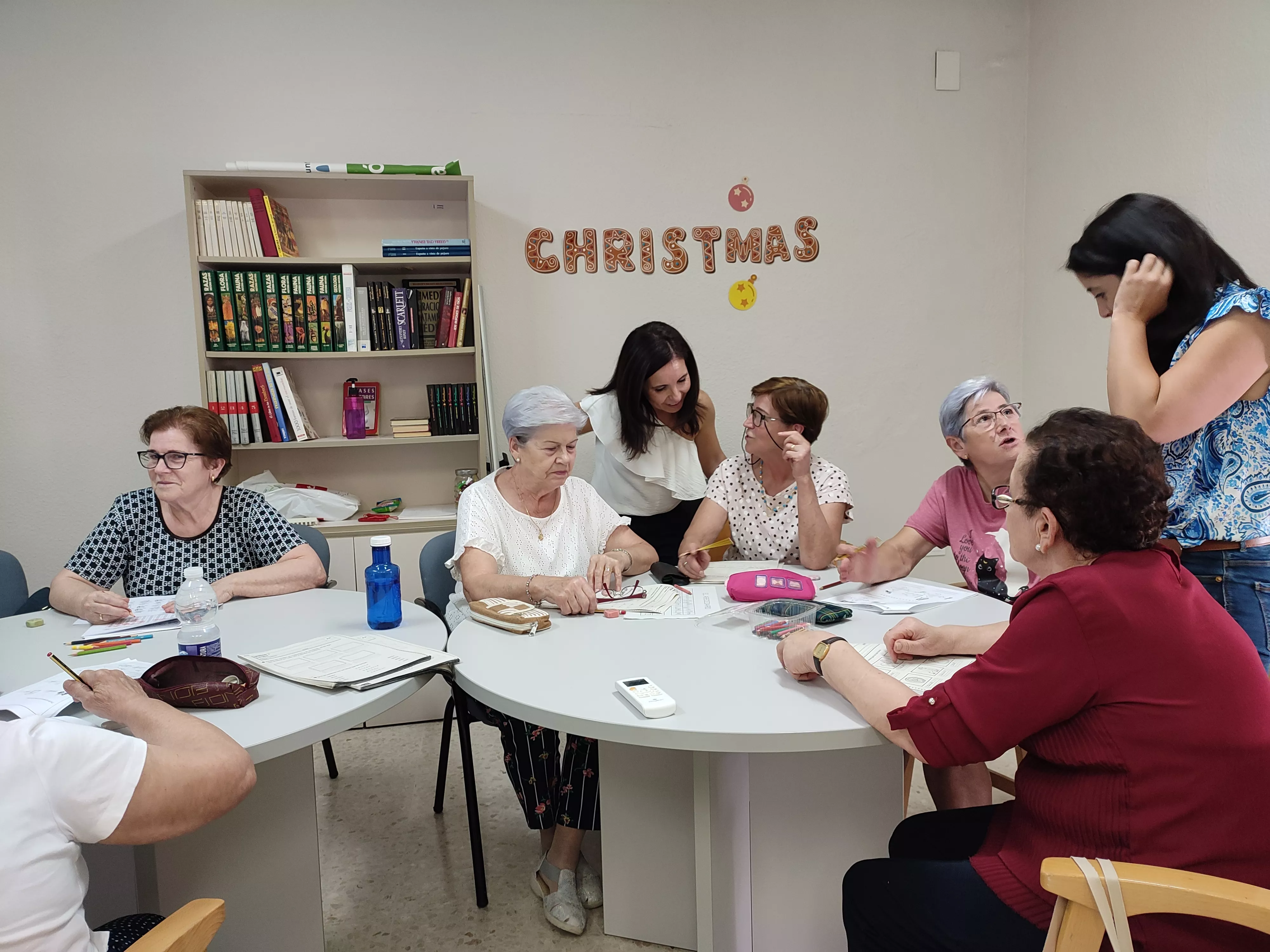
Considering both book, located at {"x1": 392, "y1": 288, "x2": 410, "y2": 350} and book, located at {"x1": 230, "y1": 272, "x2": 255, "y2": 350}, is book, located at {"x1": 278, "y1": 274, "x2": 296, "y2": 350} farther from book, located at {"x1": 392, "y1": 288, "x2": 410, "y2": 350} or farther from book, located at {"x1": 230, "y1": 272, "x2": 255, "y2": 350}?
book, located at {"x1": 392, "y1": 288, "x2": 410, "y2": 350}

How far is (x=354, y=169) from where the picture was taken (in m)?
3.26

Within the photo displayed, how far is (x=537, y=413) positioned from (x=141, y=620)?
41.6 inches

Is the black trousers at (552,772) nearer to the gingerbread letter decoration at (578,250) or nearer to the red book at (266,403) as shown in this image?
the red book at (266,403)

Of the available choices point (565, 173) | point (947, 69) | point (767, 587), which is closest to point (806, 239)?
point (947, 69)

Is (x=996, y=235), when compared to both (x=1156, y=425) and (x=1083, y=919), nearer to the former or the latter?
(x=1156, y=425)

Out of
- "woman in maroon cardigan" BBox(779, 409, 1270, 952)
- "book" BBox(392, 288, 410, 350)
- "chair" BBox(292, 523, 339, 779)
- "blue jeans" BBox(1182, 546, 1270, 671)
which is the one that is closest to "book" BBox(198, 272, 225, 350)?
"book" BBox(392, 288, 410, 350)

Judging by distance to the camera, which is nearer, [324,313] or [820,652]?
[820,652]

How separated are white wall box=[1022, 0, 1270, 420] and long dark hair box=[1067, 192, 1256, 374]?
5.53 feet

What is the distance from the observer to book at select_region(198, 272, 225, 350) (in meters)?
3.27

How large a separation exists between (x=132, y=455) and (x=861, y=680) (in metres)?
3.44

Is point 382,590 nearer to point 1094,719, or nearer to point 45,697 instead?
point 45,697

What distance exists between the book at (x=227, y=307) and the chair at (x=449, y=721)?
4.95 feet

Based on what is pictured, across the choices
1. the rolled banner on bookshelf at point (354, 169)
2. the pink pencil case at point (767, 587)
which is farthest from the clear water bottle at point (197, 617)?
the rolled banner on bookshelf at point (354, 169)

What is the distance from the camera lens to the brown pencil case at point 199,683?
133cm
